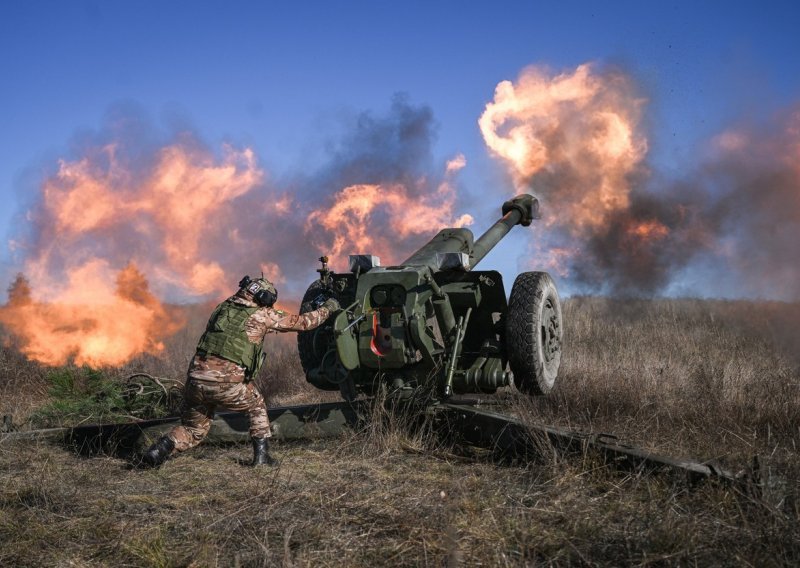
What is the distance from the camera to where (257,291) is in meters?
6.84

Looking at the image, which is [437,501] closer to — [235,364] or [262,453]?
[262,453]

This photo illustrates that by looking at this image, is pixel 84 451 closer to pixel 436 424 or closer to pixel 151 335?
pixel 436 424

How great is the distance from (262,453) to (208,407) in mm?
727

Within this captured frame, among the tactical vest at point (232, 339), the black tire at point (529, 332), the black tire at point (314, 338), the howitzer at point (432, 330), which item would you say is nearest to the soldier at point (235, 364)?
the tactical vest at point (232, 339)

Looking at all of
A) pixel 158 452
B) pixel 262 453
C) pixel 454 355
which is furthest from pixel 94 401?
pixel 454 355

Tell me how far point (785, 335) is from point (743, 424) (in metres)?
7.38

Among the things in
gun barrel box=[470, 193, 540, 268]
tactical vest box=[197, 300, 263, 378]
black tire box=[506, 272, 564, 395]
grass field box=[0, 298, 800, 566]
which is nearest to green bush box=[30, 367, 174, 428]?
grass field box=[0, 298, 800, 566]

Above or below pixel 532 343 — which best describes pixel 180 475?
below

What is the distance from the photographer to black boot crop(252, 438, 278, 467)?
653cm

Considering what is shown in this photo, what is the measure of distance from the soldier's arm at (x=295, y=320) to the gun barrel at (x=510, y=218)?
9.13 ft

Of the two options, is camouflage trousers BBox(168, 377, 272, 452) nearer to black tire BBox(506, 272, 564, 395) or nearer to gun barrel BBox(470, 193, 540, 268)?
black tire BBox(506, 272, 564, 395)

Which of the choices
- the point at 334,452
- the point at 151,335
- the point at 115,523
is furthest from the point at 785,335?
the point at 115,523

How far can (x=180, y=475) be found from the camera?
243 inches

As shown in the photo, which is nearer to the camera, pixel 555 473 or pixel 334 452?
pixel 555 473
